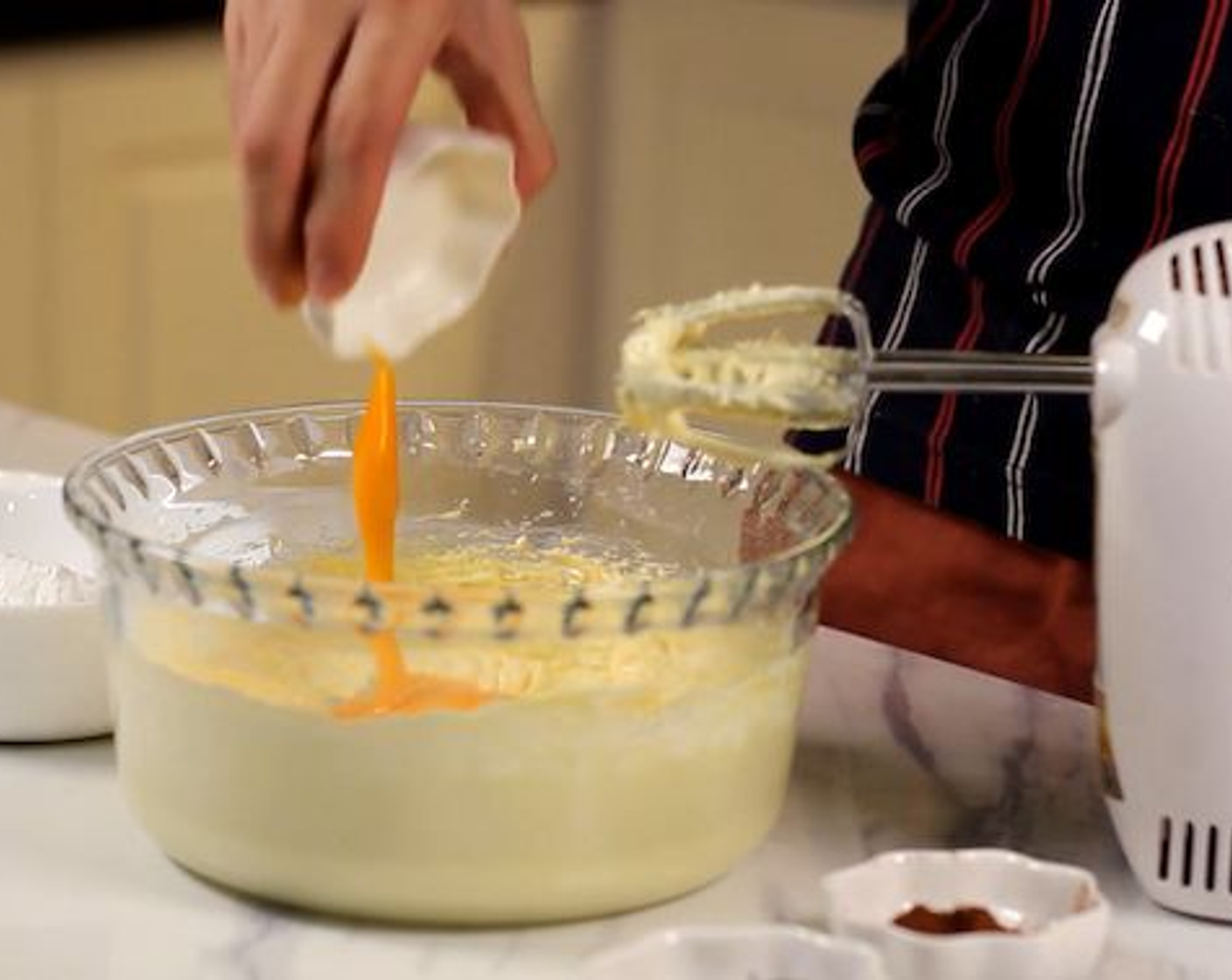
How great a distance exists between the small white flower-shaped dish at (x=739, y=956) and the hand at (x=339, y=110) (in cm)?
28

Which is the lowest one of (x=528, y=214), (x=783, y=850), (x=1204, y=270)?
(x=528, y=214)

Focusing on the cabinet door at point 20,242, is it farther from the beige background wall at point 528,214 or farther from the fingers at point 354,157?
the fingers at point 354,157

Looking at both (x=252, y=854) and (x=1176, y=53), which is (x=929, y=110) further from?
(x=252, y=854)

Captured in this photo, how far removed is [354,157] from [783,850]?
30 cm

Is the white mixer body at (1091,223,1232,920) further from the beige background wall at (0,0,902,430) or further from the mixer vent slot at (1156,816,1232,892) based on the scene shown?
the beige background wall at (0,0,902,430)

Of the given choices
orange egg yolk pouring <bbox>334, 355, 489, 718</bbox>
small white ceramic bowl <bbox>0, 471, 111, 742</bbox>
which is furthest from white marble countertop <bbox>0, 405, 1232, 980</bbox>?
orange egg yolk pouring <bbox>334, 355, 489, 718</bbox>

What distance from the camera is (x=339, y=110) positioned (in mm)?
1068

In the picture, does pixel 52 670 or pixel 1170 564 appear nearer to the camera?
pixel 1170 564

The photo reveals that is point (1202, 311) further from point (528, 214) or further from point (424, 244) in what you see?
point (528, 214)

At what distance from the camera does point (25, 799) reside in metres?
1.08

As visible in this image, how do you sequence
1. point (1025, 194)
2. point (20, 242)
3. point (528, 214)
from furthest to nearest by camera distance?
point (528, 214) → point (20, 242) → point (1025, 194)

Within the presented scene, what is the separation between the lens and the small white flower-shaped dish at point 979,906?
933 mm

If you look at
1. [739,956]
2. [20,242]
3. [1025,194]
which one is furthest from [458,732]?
[20,242]

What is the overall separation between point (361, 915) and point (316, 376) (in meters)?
1.82
